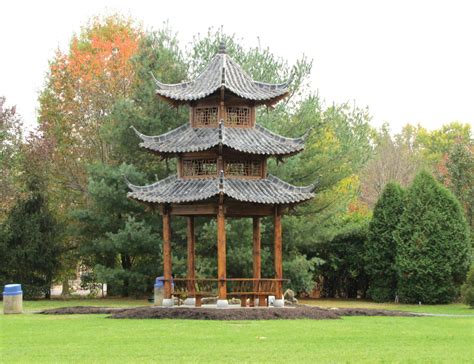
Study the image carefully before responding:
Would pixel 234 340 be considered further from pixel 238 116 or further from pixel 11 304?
pixel 11 304

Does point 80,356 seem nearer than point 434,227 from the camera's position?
Yes

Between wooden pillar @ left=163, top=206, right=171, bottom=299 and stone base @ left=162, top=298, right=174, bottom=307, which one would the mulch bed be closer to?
stone base @ left=162, top=298, right=174, bottom=307

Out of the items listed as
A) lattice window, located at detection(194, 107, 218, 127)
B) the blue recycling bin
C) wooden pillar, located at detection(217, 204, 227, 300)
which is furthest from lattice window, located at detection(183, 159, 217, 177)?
the blue recycling bin

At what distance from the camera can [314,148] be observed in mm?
40719

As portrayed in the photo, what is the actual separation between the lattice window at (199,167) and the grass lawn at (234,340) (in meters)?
6.26

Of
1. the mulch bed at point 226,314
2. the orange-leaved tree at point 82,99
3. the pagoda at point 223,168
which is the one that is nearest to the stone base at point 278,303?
the pagoda at point 223,168

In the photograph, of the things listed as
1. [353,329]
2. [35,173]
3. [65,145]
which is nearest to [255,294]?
Result: [353,329]

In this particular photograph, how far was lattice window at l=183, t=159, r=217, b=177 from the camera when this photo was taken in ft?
92.1

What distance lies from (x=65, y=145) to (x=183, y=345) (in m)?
32.5

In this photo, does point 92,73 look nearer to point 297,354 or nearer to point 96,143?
point 96,143

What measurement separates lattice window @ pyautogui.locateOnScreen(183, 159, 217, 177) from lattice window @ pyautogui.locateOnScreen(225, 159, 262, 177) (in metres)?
0.50

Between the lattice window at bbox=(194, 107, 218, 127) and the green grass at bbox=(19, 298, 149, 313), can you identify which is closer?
the lattice window at bbox=(194, 107, 218, 127)

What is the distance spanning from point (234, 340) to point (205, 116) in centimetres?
1234

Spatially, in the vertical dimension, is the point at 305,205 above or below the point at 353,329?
above
